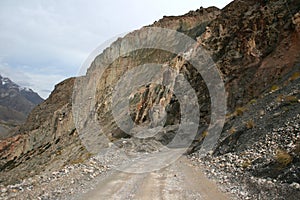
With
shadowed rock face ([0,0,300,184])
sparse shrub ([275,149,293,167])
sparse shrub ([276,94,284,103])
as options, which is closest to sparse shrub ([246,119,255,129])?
sparse shrub ([276,94,284,103])

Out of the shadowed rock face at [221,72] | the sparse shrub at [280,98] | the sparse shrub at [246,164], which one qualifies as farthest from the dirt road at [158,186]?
the shadowed rock face at [221,72]

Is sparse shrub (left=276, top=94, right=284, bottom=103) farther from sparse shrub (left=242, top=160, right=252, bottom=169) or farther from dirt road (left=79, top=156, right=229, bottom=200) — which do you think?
dirt road (left=79, top=156, right=229, bottom=200)

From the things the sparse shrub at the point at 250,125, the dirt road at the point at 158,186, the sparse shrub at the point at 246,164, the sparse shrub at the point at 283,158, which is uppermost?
the sparse shrub at the point at 250,125

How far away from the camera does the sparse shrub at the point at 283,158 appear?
11.4 metres

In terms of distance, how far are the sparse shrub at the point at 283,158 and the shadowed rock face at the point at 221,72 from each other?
13.9 metres

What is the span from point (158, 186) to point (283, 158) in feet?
16.0

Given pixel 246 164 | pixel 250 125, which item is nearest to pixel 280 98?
pixel 250 125

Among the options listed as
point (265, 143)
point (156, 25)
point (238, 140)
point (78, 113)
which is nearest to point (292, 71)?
point (238, 140)

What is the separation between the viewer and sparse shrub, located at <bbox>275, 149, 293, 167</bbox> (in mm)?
11376

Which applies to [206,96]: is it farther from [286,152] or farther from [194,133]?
[286,152]

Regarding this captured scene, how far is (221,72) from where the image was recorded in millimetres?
35406

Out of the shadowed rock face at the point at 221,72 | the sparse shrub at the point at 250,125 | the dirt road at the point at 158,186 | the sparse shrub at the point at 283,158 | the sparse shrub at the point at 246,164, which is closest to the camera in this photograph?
the sparse shrub at the point at 283,158

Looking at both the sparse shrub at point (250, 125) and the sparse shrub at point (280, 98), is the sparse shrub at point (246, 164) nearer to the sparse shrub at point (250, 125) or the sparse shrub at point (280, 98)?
the sparse shrub at point (250, 125)

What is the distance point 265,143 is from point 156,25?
231ft
